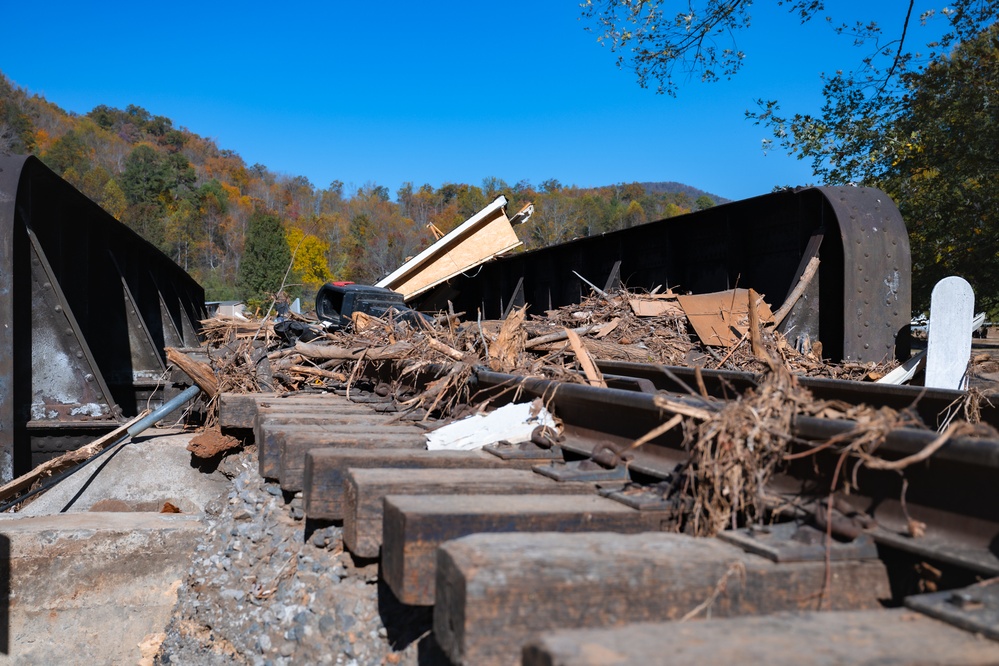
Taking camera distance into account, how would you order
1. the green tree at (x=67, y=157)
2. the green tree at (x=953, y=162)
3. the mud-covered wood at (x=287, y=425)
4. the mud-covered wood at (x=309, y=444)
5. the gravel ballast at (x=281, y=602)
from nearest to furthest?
the gravel ballast at (x=281, y=602) < the mud-covered wood at (x=309, y=444) < the mud-covered wood at (x=287, y=425) < the green tree at (x=953, y=162) < the green tree at (x=67, y=157)

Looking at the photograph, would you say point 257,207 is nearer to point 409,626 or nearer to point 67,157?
point 67,157

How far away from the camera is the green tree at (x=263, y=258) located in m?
62.4

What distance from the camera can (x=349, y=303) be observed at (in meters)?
9.20

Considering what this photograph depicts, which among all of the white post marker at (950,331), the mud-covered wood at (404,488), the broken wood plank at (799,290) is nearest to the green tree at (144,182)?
the broken wood plank at (799,290)

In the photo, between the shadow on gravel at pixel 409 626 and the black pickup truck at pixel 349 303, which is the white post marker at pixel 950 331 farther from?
the black pickup truck at pixel 349 303

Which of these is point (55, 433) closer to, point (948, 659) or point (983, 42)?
point (948, 659)

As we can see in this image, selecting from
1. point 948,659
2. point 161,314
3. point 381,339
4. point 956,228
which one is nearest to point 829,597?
point 948,659

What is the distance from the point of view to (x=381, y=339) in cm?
625

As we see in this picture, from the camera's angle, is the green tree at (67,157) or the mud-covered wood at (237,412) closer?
the mud-covered wood at (237,412)

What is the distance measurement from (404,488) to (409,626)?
486mm

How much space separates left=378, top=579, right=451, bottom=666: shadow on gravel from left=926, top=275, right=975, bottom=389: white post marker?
393 cm

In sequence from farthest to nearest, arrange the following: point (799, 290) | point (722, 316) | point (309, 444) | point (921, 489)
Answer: point (722, 316), point (799, 290), point (309, 444), point (921, 489)

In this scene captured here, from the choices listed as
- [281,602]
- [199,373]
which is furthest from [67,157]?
[281,602]

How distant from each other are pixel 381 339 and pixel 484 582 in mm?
4755
